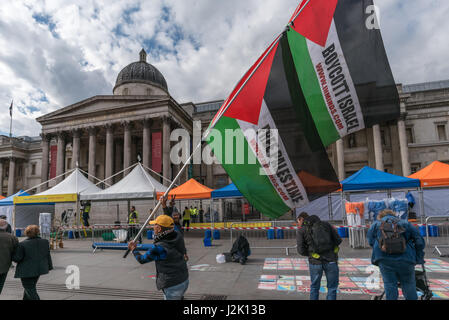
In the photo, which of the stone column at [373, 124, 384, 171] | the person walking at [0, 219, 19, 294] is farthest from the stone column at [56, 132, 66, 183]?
the stone column at [373, 124, 384, 171]

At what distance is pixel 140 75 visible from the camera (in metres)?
42.6

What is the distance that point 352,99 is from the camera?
4.49 m

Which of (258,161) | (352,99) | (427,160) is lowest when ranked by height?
(258,161)

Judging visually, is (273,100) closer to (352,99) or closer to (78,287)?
(352,99)

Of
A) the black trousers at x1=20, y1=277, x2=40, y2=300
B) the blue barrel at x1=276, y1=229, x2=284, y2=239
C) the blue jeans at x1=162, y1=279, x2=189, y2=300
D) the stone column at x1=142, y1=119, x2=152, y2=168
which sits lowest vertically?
the blue barrel at x1=276, y1=229, x2=284, y2=239

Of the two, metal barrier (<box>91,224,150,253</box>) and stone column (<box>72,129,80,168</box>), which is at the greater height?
stone column (<box>72,129,80,168</box>)

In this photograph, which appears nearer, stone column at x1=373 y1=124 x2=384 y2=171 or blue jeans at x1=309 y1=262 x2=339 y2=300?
blue jeans at x1=309 y1=262 x2=339 y2=300

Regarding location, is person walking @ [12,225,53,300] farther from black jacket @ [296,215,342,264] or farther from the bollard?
the bollard

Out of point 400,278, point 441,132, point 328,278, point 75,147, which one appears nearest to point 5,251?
point 328,278

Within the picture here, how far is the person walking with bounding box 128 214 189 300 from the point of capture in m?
3.39

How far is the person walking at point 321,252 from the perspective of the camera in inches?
168

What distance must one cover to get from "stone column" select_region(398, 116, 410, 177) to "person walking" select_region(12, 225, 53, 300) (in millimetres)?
35808
